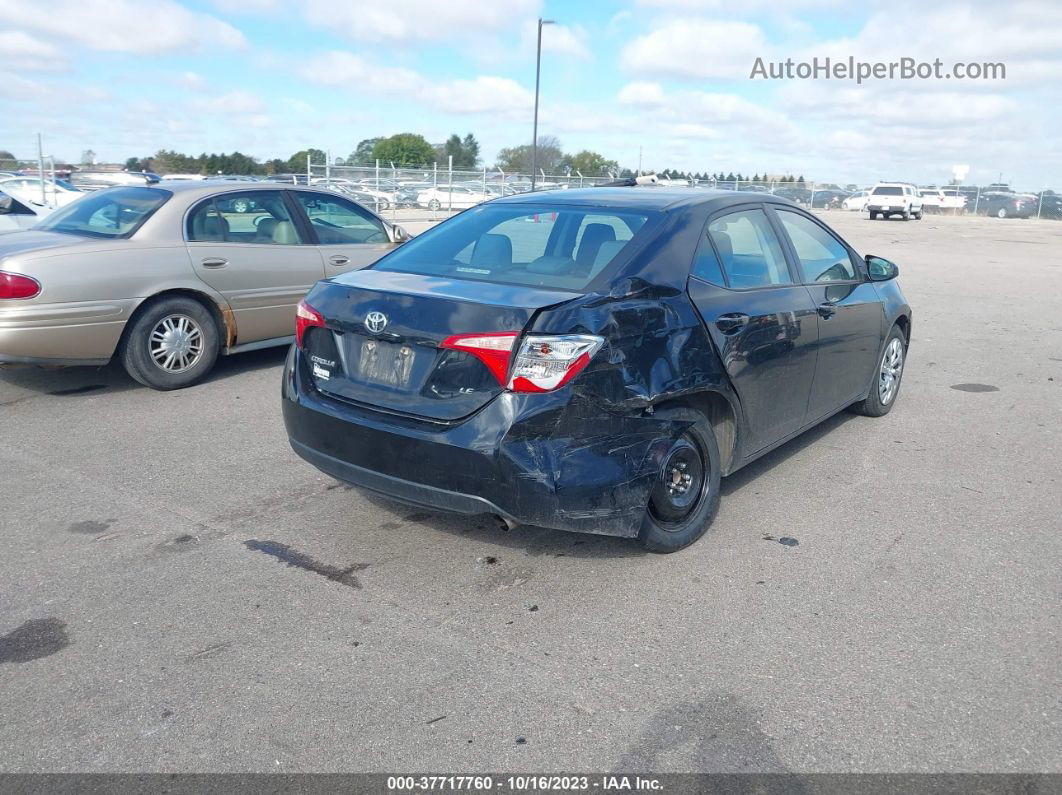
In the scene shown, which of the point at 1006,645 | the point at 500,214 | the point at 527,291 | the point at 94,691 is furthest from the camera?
the point at 500,214

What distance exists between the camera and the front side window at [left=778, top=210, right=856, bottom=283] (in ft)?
17.4

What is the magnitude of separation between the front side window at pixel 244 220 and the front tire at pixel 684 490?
4630mm

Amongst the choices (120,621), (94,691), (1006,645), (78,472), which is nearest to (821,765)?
(1006,645)

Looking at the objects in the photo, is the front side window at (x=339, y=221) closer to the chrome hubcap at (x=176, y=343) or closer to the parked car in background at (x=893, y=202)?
the chrome hubcap at (x=176, y=343)

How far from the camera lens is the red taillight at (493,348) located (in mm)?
3674

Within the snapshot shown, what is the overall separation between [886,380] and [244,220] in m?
5.08

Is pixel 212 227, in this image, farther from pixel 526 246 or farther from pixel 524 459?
pixel 524 459

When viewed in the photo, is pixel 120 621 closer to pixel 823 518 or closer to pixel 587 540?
pixel 587 540

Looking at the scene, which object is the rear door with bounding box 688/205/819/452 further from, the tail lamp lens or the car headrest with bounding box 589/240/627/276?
the tail lamp lens

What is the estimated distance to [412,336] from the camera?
3857 mm

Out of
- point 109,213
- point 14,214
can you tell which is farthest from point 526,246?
point 14,214

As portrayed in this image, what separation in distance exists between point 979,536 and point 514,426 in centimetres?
250

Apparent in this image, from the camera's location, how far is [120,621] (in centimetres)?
362

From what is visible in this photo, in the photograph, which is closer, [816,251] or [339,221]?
[816,251]
